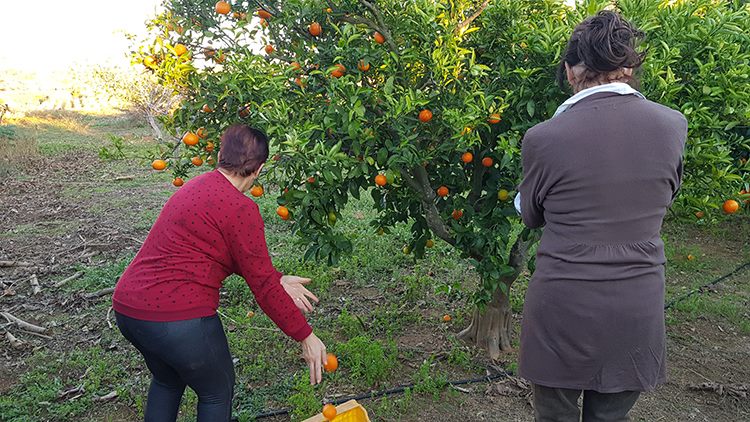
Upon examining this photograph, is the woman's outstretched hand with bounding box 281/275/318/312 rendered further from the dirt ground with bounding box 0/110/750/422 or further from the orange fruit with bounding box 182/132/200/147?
the dirt ground with bounding box 0/110/750/422

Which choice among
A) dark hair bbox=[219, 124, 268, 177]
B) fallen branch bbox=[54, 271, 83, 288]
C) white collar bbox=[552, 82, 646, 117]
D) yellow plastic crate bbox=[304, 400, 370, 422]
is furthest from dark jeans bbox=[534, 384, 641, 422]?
fallen branch bbox=[54, 271, 83, 288]

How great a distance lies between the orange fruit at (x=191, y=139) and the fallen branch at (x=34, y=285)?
9.60ft

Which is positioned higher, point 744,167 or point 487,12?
point 487,12

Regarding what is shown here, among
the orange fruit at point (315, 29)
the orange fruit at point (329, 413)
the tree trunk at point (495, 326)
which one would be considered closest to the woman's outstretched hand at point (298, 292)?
the orange fruit at point (329, 413)

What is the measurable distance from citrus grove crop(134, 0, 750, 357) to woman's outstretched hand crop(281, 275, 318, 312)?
32cm

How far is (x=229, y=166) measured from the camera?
2119 mm

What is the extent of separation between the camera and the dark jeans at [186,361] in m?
2.06

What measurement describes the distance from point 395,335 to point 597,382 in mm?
2370

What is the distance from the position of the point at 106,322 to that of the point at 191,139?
220 cm

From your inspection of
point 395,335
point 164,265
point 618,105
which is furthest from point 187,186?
point 395,335

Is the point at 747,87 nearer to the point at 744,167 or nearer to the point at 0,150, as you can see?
the point at 744,167

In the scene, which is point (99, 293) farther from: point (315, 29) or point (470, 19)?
point (470, 19)

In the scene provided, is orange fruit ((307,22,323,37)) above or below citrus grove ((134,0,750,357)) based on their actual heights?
above

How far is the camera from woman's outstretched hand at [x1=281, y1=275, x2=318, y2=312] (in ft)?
7.76
